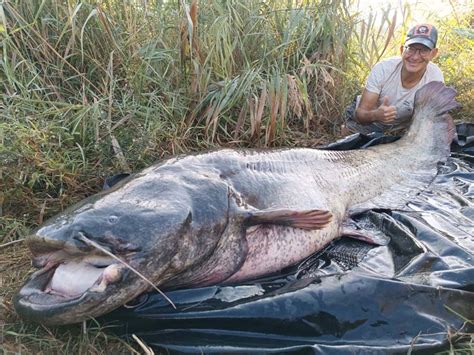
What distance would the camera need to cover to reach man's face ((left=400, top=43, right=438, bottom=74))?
12.7 ft

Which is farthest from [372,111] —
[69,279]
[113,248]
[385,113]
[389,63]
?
[69,279]

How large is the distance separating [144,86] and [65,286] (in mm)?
1840

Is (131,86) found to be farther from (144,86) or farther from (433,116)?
(433,116)

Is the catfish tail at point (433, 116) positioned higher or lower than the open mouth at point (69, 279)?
higher

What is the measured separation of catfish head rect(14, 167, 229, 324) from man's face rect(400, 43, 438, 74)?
2740 mm

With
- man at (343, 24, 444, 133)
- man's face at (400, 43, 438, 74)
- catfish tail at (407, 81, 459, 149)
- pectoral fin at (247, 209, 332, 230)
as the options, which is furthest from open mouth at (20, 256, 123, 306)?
man's face at (400, 43, 438, 74)

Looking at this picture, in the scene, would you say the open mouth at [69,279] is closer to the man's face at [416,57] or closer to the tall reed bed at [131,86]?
the tall reed bed at [131,86]

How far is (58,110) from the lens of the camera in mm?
2721

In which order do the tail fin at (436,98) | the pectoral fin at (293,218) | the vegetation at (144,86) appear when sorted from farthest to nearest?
the tail fin at (436,98) < the vegetation at (144,86) < the pectoral fin at (293,218)

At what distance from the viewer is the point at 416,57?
388 cm

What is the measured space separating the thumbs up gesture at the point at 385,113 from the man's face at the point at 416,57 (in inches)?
13.5

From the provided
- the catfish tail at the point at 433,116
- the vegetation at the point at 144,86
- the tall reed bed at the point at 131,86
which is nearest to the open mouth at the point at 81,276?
the vegetation at the point at 144,86

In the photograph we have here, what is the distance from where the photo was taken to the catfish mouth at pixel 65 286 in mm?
1530

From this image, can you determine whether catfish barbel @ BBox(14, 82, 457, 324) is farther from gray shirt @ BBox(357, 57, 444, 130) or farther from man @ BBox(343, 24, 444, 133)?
gray shirt @ BBox(357, 57, 444, 130)
